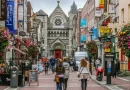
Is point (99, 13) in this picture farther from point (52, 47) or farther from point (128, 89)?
point (52, 47)

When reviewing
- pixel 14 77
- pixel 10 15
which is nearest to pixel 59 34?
pixel 10 15

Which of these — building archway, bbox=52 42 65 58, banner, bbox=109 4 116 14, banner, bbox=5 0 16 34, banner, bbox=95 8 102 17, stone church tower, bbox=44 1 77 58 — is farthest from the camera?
stone church tower, bbox=44 1 77 58

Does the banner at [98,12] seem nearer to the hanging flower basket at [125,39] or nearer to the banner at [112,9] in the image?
the banner at [112,9]

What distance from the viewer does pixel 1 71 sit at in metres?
29.4

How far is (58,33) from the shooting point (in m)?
141

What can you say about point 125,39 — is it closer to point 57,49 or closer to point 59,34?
point 57,49

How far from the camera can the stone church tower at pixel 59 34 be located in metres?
140

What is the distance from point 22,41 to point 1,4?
23358 millimetres

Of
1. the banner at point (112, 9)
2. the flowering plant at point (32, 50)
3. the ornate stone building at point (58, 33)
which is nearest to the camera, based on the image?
the banner at point (112, 9)

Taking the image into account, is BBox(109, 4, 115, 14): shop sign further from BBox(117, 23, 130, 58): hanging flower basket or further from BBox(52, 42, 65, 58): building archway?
BBox(52, 42, 65, 58): building archway

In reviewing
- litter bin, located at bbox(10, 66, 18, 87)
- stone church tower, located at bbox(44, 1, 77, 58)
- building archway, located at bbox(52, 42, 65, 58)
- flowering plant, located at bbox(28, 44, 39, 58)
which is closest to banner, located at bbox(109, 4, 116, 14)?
flowering plant, located at bbox(28, 44, 39, 58)

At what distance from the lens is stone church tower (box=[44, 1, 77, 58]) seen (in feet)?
458

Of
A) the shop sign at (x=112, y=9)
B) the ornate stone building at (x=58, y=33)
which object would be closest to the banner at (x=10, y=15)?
the shop sign at (x=112, y=9)

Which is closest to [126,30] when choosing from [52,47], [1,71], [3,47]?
[3,47]
